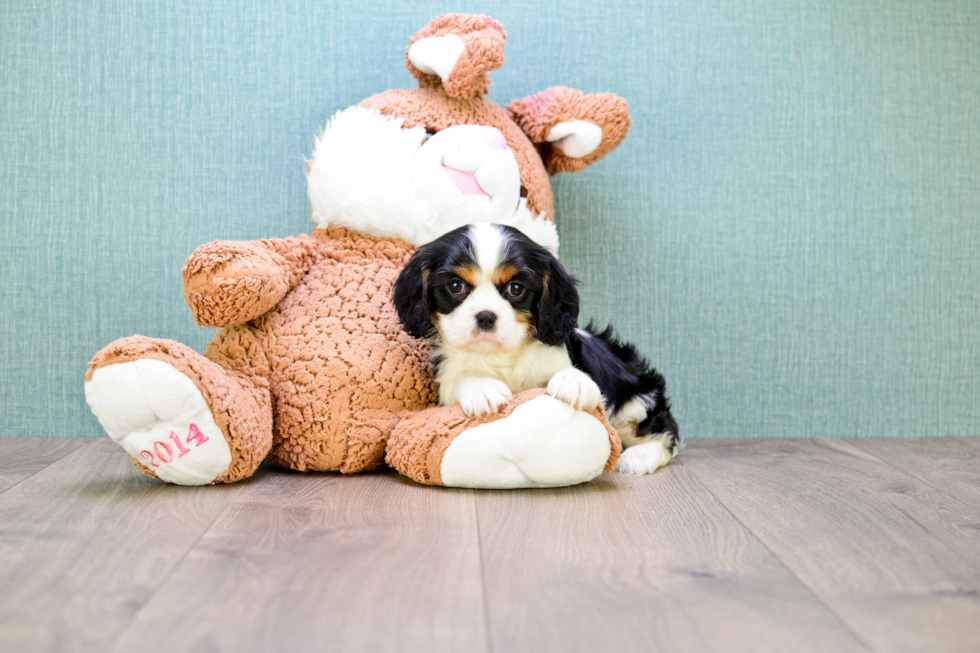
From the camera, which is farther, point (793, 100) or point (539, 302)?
point (793, 100)

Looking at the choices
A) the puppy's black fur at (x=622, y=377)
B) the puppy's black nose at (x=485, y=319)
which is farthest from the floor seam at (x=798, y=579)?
the puppy's black nose at (x=485, y=319)

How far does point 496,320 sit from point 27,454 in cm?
129

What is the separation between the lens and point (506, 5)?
7.30 ft

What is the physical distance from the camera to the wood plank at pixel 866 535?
3.16ft

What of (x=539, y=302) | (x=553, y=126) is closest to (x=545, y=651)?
(x=539, y=302)

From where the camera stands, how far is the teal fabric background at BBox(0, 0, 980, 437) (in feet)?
7.15

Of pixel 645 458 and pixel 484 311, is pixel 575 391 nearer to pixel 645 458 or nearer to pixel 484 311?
pixel 484 311

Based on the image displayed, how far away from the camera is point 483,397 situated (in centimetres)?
154

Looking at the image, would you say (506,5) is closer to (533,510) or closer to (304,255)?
(304,255)

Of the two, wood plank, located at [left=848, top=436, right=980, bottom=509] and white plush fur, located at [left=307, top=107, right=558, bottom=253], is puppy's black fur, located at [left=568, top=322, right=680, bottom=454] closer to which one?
white plush fur, located at [left=307, top=107, right=558, bottom=253]

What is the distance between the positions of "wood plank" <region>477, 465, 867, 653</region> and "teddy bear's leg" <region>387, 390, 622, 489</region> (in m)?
0.05

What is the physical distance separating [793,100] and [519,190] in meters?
0.97

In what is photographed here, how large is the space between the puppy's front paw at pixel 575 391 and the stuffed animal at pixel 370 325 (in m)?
0.02

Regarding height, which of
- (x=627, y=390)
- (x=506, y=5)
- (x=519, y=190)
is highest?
(x=506, y=5)
